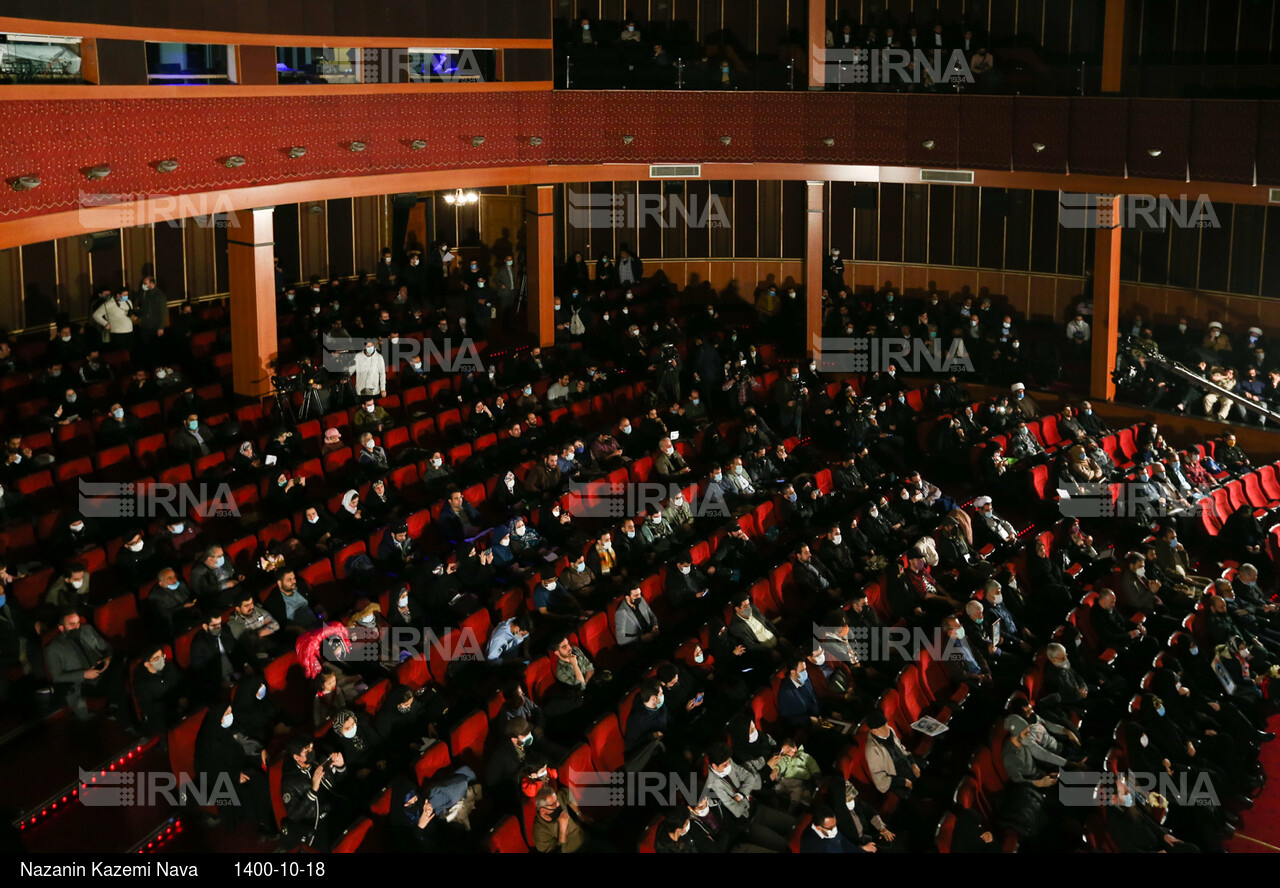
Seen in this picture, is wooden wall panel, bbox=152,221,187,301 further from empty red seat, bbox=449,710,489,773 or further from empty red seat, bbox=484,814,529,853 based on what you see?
empty red seat, bbox=484,814,529,853

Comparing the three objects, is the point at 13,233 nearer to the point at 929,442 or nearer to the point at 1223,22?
the point at 929,442

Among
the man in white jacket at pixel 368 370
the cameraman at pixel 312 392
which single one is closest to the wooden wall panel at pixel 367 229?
the man in white jacket at pixel 368 370

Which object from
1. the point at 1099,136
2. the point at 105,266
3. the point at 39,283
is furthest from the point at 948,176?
the point at 39,283

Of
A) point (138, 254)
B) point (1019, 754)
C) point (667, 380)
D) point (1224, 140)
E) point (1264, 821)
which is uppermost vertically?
point (1224, 140)

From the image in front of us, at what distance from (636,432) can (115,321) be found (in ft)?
19.1

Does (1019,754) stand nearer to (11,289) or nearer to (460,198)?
(11,289)

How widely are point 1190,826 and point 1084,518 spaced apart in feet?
15.9

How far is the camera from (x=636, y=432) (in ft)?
43.2

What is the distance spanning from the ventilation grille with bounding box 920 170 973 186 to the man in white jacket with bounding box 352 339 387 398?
722 centimetres

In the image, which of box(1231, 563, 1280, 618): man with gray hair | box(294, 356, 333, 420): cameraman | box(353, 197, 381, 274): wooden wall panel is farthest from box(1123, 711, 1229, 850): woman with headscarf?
box(353, 197, 381, 274): wooden wall panel

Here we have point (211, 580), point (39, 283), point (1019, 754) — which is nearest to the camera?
point (1019, 754)

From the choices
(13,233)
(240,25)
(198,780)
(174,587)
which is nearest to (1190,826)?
(198,780)

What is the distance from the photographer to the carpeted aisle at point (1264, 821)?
8320mm

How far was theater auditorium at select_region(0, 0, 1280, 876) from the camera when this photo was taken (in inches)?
312
